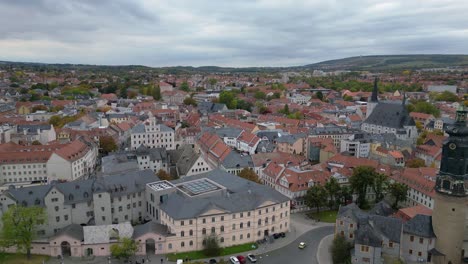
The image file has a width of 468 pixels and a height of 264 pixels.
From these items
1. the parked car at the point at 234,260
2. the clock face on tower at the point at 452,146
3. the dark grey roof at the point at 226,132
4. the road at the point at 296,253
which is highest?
the clock face on tower at the point at 452,146

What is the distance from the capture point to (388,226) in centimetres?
4706

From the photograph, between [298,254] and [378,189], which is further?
[378,189]

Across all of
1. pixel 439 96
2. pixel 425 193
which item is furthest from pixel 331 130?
pixel 439 96

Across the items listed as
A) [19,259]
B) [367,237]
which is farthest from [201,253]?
[19,259]

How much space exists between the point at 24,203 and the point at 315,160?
65002 millimetres

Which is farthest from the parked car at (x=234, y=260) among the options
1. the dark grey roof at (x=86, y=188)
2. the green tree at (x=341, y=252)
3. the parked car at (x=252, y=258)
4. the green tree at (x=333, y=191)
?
the green tree at (x=333, y=191)

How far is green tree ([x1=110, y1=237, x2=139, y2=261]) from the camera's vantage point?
46.6 meters

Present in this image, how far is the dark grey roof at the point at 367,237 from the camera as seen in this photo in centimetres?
4488

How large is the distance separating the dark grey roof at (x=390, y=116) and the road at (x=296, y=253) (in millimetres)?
70558

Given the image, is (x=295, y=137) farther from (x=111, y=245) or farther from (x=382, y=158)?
(x=111, y=245)

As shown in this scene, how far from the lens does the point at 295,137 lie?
97.2 m

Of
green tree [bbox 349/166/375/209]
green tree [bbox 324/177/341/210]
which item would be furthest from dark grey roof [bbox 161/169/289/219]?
green tree [bbox 349/166/375/209]

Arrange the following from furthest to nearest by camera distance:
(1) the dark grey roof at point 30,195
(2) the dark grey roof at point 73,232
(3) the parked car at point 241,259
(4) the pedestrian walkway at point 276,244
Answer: (1) the dark grey roof at point 30,195
(2) the dark grey roof at point 73,232
(4) the pedestrian walkway at point 276,244
(3) the parked car at point 241,259

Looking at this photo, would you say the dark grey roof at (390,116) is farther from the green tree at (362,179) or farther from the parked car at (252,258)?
the parked car at (252,258)
